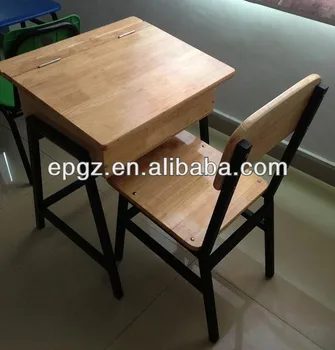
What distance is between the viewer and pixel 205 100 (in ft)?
4.39

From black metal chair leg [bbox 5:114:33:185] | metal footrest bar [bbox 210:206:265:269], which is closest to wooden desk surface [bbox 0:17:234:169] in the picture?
metal footrest bar [bbox 210:206:265:269]

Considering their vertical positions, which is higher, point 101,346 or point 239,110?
point 239,110

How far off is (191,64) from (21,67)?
50 cm

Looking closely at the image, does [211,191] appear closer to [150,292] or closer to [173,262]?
[173,262]

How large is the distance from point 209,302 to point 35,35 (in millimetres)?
1061

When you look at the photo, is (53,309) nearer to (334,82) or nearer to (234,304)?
(234,304)

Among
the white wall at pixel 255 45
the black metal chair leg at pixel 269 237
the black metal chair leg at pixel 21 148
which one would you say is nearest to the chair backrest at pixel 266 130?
the black metal chair leg at pixel 269 237

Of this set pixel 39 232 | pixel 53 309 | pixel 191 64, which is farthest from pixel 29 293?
pixel 191 64

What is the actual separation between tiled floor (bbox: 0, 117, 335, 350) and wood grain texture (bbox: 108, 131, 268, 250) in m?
0.45

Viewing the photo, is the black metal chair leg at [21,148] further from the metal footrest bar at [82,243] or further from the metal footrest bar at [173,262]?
the metal footrest bar at [173,262]

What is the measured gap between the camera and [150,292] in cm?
156

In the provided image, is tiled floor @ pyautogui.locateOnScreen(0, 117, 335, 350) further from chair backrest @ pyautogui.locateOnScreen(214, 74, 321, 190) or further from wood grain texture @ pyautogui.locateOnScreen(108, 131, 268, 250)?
chair backrest @ pyautogui.locateOnScreen(214, 74, 321, 190)

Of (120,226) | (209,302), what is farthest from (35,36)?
(209,302)

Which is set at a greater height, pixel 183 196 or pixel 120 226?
pixel 183 196
